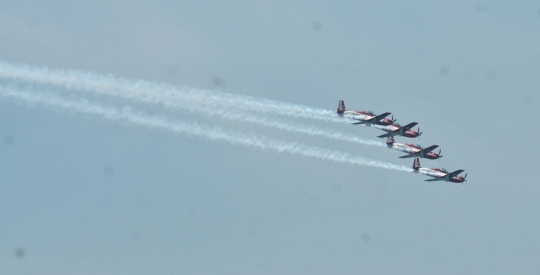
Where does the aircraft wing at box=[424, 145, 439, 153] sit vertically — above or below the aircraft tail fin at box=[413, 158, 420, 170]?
above

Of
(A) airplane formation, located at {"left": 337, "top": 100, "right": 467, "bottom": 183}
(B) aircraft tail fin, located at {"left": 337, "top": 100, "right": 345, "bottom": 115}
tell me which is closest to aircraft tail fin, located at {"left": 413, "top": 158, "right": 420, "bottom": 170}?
(A) airplane formation, located at {"left": 337, "top": 100, "right": 467, "bottom": 183}

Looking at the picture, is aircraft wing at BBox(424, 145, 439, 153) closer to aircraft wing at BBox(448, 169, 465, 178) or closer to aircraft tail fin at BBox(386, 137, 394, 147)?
aircraft tail fin at BBox(386, 137, 394, 147)

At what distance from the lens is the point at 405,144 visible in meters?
114

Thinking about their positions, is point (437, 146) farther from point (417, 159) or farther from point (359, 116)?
point (359, 116)

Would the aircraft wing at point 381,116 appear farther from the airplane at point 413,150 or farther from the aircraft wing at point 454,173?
the aircraft wing at point 454,173

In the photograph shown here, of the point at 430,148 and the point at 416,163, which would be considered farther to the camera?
the point at 416,163

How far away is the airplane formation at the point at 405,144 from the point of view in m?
106

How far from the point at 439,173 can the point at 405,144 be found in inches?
228

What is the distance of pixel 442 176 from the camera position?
11612 centimetres

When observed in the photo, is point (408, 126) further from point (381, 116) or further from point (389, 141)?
point (389, 141)

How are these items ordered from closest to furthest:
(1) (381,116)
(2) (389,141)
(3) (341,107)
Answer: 1. (1) (381,116)
2. (3) (341,107)
3. (2) (389,141)

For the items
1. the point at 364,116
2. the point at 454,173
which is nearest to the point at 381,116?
the point at 364,116

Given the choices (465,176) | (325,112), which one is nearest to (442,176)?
(465,176)

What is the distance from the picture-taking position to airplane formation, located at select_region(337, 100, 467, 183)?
106 meters
